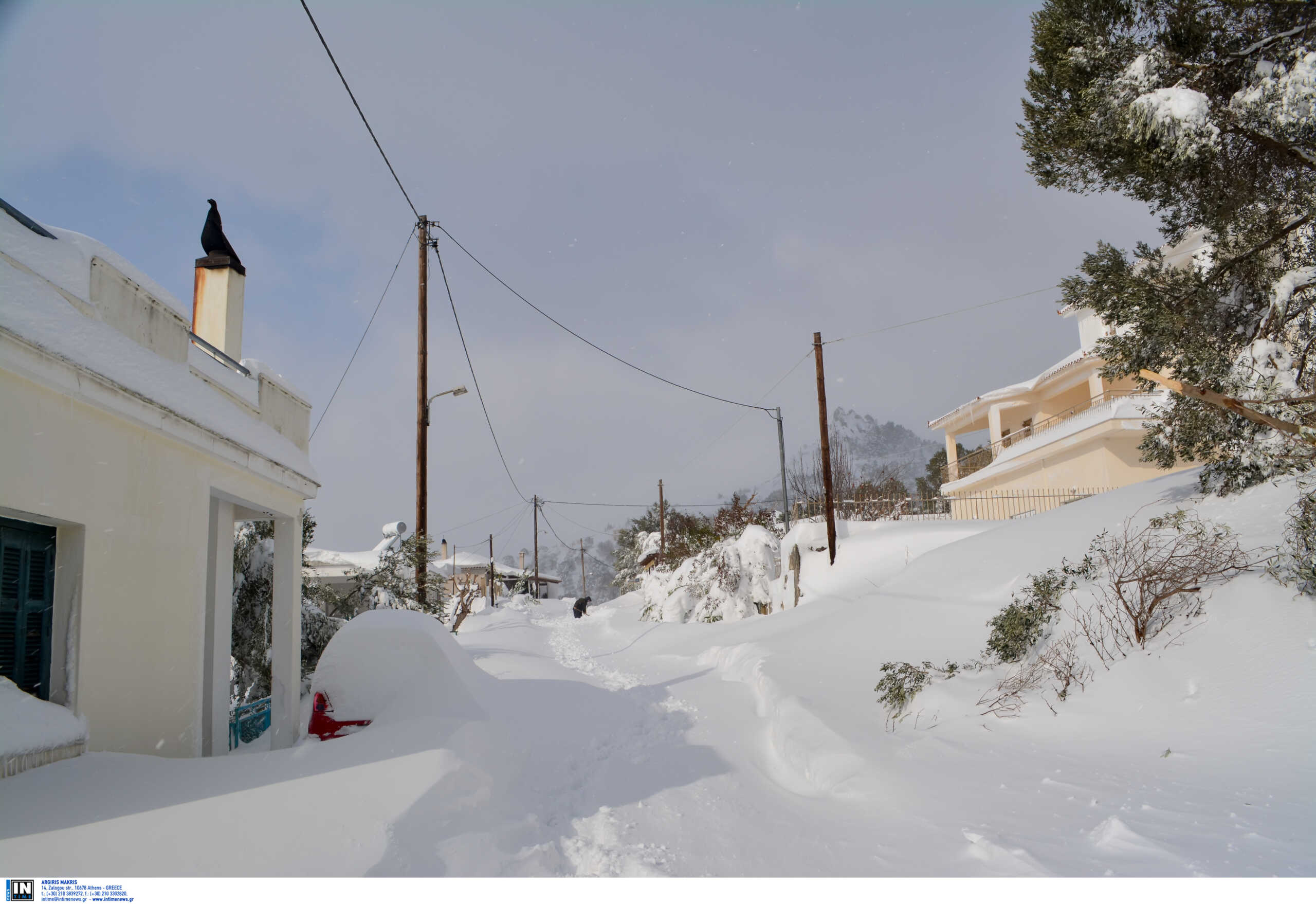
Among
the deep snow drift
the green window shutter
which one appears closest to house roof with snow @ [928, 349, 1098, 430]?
the deep snow drift

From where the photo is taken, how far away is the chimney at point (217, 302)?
35.1ft

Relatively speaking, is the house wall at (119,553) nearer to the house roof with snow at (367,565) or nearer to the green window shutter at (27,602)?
the green window shutter at (27,602)

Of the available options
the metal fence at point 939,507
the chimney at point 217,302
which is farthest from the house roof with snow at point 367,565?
the metal fence at point 939,507

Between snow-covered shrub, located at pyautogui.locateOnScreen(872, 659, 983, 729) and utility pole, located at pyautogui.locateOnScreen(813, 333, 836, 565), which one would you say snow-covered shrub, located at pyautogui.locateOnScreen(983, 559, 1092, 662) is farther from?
utility pole, located at pyautogui.locateOnScreen(813, 333, 836, 565)

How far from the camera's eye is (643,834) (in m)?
5.21

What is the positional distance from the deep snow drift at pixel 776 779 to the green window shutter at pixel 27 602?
916 millimetres

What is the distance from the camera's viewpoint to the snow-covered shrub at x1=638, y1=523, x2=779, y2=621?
24.5 m

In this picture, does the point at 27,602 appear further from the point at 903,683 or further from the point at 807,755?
the point at 903,683

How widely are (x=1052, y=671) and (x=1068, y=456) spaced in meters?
18.8

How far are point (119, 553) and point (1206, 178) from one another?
12835 mm

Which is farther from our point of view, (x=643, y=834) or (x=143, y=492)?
(x=143, y=492)

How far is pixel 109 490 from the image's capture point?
5.88 metres
